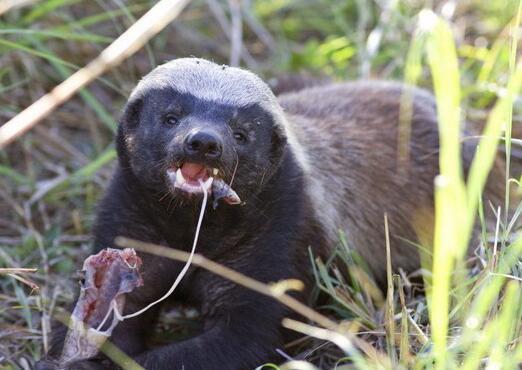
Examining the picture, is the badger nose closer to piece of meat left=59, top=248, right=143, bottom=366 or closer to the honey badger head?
the honey badger head

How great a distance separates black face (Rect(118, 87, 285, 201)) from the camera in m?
3.35

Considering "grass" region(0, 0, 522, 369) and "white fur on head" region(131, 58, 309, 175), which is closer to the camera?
"grass" region(0, 0, 522, 369)

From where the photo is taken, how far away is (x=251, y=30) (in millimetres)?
6617

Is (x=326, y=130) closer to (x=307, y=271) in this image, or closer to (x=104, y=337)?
(x=307, y=271)

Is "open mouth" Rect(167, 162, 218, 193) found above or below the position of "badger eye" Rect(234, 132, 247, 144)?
below

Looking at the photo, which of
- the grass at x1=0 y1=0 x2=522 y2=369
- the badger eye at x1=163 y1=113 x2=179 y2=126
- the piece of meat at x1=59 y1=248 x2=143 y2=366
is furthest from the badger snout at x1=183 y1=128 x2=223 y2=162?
the grass at x1=0 y1=0 x2=522 y2=369

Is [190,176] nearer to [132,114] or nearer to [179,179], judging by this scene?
[179,179]

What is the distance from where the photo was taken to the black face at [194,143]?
335 centimetres

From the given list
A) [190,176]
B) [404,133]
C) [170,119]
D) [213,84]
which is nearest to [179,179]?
[190,176]

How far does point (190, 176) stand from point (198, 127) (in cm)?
19

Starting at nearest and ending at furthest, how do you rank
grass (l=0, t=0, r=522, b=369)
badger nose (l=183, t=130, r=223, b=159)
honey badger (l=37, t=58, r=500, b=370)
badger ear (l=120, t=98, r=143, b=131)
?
grass (l=0, t=0, r=522, b=369) → badger nose (l=183, t=130, r=223, b=159) → honey badger (l=37, t=58, r=500, b=370) → badger ear (l=120, t=98, r=143, b=131)

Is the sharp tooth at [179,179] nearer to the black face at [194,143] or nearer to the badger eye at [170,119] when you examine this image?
the black face at [194,143]

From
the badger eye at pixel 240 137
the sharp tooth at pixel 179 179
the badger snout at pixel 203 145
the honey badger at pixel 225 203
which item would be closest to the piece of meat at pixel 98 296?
the honey badger at pixel 225 203

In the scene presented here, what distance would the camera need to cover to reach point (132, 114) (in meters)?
3.75
